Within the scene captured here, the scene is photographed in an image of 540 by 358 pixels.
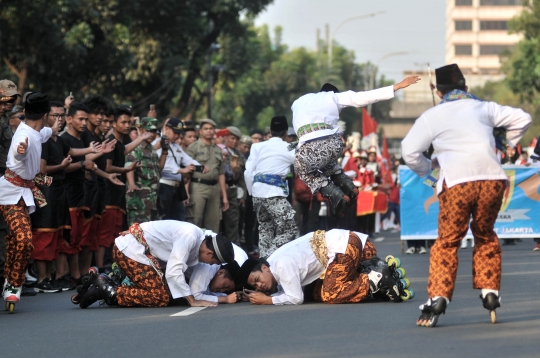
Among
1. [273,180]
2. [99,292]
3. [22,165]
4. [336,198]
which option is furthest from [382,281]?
[273,180]

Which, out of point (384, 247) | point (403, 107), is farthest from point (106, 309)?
point (403, 107)

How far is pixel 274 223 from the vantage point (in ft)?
48.1

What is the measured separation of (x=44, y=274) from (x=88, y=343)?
5221mm

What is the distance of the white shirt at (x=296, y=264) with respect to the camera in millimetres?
10391

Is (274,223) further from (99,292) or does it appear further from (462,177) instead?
(462,177)

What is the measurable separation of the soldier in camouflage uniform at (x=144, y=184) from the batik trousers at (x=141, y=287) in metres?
4.93

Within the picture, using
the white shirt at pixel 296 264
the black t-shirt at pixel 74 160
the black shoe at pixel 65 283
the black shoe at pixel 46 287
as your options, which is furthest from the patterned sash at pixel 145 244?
the black t-shirt at pixel 74 160

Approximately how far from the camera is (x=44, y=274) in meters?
13.6

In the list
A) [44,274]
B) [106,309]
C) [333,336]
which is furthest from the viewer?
[44,274]

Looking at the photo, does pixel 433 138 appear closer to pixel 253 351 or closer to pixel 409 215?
pixel 253 351

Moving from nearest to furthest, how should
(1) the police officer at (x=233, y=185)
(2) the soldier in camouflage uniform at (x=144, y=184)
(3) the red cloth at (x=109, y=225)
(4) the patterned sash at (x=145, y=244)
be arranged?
(4) the patterned sash at (x=145, y=244) → (3) the red cloth at (x=109, y=225) → (2) the soldier in camouflage uniform at (x=144, y=184) → (1) the police officer at (x=233, y=185)

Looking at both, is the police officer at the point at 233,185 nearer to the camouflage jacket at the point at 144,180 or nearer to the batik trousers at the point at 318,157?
the camouflage jacket at the point at 144,180

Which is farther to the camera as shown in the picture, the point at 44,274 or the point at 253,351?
the point at 44,274

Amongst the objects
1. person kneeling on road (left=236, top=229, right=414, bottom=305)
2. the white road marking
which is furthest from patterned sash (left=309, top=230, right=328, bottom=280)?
the white road marking
